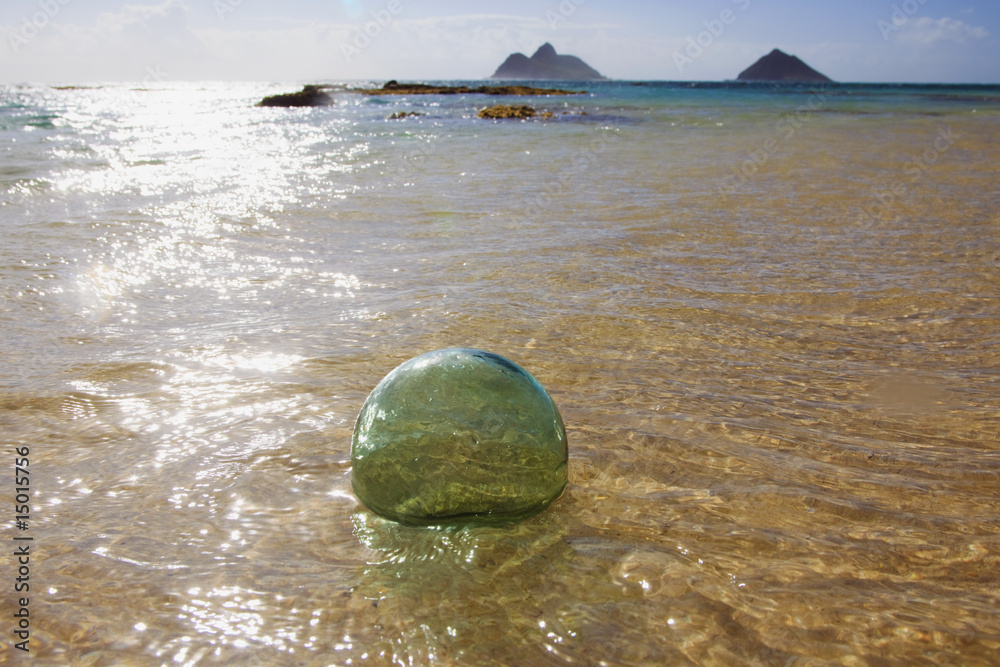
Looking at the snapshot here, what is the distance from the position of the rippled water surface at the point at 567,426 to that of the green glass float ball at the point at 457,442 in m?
0.10

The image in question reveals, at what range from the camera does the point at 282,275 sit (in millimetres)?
4711

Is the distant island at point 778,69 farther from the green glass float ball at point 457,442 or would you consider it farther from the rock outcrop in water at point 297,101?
the green glass float ball at point 457,442

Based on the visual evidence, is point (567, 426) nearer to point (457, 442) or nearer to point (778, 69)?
point (457, 442)

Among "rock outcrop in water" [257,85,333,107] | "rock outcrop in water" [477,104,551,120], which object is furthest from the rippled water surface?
"rock outcrop in water" [257,85,333,107]

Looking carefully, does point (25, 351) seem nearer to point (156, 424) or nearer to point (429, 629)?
point (156, 424)

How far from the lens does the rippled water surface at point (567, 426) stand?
1.64m

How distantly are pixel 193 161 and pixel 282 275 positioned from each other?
826 centimetres

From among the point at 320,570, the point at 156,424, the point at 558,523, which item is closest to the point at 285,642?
the point at 320,570

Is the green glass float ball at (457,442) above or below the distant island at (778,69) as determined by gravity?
below

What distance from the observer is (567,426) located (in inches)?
103

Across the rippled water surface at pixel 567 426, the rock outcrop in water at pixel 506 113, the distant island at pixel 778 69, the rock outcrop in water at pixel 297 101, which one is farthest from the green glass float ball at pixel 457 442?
the distant island at pixel 778 69

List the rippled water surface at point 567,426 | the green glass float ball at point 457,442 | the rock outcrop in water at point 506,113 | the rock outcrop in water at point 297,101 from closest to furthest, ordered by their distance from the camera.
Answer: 1. the rippled water surface at point 567,426
2. the green glass float ball at point 457,442
3. the rock outcrop in water at point 506,113
4. the rock outcrop in water at point 297,101

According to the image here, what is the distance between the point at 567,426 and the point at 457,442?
835mm

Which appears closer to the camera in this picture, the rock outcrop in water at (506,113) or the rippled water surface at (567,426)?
the rippled water surface at (567,426)
